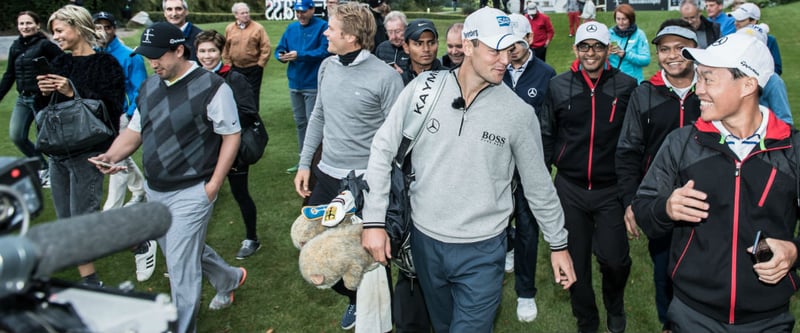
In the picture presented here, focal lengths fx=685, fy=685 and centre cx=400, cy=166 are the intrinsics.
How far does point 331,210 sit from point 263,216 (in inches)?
169

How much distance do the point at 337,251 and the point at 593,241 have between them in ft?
6.74

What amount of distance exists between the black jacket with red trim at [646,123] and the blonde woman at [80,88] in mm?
4081

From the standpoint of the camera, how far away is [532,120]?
368 centimetres

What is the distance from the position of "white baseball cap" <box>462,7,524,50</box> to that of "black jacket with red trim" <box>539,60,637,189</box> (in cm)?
143

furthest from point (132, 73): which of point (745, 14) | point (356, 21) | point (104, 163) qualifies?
point (745, 14)

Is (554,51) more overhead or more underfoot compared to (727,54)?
more underfoot

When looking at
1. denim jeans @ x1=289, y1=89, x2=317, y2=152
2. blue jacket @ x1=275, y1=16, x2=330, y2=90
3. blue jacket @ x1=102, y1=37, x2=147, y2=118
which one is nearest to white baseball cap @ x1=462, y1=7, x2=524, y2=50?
blue jacket @ x1=102, y1=37, x2=147, y2=118

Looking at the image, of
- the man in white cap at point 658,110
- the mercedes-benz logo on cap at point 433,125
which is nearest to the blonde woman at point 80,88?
the mercedes-benz logo on cap at point 433,125

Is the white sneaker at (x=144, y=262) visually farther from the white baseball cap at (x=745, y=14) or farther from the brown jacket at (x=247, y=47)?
the white baseball cap at (x=745, y=14)

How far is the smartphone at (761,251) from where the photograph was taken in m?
2.91

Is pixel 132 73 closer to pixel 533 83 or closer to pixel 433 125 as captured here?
pixel 533 83

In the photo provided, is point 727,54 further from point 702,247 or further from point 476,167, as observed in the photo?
point 476,167

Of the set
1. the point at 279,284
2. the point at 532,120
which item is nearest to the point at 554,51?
the point at 279,284

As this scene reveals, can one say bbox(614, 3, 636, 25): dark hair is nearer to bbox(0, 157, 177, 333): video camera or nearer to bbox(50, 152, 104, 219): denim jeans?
bbox(50, 152, 104, 219): denim jeans
